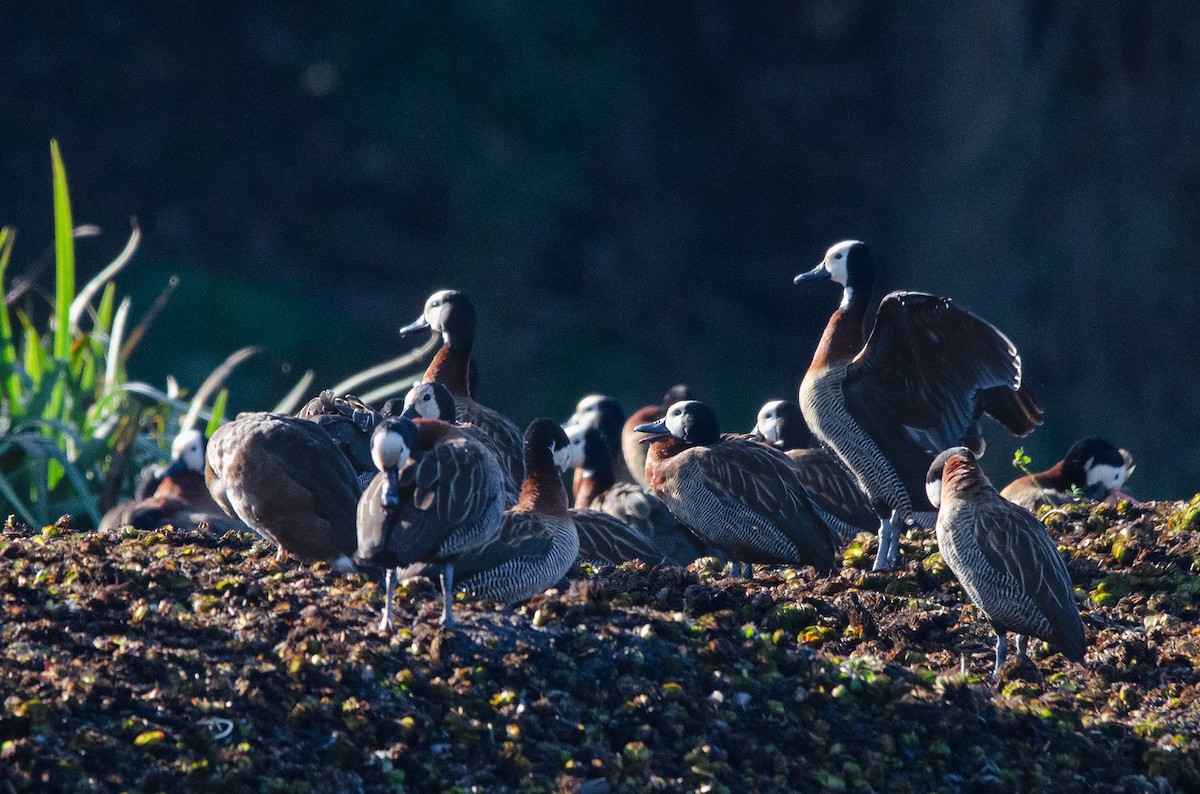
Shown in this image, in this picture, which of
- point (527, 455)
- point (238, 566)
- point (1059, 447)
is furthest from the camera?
point (1059, 447)

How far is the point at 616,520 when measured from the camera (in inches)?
340

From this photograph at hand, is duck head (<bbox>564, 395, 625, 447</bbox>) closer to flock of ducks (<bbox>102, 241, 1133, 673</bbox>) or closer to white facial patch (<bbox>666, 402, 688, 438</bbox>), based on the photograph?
flock of ducks (<bbox>102, 241, 1133, 673</bbox>)

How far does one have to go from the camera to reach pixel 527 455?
25.7 feet

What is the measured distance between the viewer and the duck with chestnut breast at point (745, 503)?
7934mm

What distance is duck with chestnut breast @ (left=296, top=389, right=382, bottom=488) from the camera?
27.0 ft

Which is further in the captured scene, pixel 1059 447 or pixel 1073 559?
pixel 1059 447

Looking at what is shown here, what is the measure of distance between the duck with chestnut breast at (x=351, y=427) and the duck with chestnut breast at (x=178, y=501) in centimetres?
86

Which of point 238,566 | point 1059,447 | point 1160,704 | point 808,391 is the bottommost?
point 238,566

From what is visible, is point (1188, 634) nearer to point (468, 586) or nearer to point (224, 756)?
point (468, 586)

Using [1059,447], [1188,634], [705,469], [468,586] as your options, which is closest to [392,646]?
[468,586]

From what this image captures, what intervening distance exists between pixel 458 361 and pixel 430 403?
63.3 inches

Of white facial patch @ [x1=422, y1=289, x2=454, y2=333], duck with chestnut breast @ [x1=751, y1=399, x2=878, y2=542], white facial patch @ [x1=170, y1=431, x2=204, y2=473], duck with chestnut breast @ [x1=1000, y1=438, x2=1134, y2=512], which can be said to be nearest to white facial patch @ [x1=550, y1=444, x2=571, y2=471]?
duck with chestnut breast @ [x1=751, y1=399, x2=878, y2=542]

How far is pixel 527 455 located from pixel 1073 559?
287cm

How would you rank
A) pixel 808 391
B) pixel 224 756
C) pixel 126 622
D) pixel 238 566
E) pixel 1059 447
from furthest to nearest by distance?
pixel 1059 447 → pixel 808 391 → pixel 238 566 → pixel 126 622 → pixel 224 756
